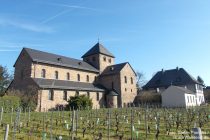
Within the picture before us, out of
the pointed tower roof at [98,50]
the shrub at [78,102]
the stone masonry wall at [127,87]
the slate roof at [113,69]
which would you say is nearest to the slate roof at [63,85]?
the shrub at [78,102]

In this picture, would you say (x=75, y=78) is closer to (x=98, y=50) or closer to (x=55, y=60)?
(x=55, y=60)

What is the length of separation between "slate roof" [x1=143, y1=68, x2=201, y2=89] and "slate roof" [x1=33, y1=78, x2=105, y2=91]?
19.6 metres

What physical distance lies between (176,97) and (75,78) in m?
20.8

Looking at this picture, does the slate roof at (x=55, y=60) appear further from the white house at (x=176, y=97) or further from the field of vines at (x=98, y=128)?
the field of vines at (x=98, y=128)

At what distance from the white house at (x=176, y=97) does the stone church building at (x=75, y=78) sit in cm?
725

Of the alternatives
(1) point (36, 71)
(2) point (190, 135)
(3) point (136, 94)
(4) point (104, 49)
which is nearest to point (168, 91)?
(3) point (136, 94)

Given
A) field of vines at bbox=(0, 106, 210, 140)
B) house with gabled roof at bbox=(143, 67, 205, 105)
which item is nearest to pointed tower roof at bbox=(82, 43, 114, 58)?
house with gabled roof at bbox=(143, 67, 205, 105)

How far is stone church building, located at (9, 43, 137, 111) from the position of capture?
36688mm

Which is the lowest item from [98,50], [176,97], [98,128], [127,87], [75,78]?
[98,128]

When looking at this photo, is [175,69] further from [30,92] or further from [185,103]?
[30,92]

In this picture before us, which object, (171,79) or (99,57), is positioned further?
(171,79)

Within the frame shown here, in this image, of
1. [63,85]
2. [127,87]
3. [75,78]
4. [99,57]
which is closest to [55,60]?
[75,78]

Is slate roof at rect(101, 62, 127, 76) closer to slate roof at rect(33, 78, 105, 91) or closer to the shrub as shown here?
slate roof at rect(33, 78, 105, 91)

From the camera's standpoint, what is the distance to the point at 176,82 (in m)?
58.4
